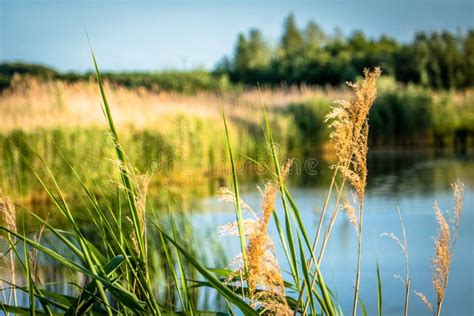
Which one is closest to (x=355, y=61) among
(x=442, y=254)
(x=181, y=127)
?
(x=181, y=127)

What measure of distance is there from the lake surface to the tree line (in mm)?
6343

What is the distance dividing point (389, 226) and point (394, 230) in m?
0.39

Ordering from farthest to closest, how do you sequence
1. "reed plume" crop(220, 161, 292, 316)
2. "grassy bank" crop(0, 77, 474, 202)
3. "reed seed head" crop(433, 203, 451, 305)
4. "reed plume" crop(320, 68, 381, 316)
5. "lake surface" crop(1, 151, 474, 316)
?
Result: 1. "grassy bank" crop(0, 77, 474, 202)
2. "lake surface" crop(1, 151, 474, 316)
3. "reed seed head" crop(433, 203, 451, 305)
4. "reed plume" crop(320, 68, 381, 316)
5. "reed plume" crop(220, 161, 292, 316)

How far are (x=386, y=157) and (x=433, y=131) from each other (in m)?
2.45

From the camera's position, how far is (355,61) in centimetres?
2559

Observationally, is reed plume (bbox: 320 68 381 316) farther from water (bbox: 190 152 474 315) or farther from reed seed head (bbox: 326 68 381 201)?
water (bbox: 190 152 474 315)

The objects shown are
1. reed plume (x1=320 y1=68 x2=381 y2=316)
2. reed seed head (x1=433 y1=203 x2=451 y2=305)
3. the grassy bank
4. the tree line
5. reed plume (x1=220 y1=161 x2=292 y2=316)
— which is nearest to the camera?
reed plume (x1=220 y1=161 x2=292 y2=316)

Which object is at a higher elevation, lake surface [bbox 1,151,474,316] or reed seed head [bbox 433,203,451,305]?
reed seed head [bbox 433,203,451,305]

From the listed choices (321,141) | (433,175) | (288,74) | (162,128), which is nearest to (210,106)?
(321,141)

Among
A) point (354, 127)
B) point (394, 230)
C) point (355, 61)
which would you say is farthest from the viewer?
point (355, 61)

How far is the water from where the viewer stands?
4.93 m

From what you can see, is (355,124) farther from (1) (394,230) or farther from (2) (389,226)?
(2) (389,226)

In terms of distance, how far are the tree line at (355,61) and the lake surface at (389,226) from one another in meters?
6.34

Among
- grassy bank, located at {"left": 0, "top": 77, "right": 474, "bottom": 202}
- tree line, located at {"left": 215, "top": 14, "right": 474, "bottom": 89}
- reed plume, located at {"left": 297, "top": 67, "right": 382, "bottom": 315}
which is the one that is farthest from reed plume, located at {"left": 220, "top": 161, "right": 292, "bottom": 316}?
tree line, located at {"left": 215, "top": 14, "right": 474, "bottom": 89}
